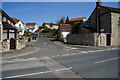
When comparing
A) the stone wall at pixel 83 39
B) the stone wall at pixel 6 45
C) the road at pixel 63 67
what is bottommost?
the road at pixel 63 67

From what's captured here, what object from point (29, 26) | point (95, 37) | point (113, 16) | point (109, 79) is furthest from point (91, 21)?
point (29, 26)

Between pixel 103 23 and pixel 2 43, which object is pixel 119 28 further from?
pixel 2 43

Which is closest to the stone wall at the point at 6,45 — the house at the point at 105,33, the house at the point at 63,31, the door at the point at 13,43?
the door at the point at 13,43

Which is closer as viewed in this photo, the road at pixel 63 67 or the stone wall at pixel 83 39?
the road at pixel 63 67

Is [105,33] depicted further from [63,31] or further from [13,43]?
[63,31]

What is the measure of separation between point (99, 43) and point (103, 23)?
295 inches

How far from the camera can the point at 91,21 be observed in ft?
108

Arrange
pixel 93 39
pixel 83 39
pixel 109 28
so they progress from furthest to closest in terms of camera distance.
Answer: pixel 83 39
pixel 109 28
pixel 93 39

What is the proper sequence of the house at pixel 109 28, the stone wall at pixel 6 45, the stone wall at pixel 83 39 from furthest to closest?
the stone wall at pixel 83 39, the house at pixel 109 28, the stone wall at pixel 6 45

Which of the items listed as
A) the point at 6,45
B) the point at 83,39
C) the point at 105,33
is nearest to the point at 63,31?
the point at 83,39

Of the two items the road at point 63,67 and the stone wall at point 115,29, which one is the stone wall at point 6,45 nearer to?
the road at point 63,67

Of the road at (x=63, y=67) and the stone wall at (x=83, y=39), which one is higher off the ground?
the stone wall at (x=83, y=39)

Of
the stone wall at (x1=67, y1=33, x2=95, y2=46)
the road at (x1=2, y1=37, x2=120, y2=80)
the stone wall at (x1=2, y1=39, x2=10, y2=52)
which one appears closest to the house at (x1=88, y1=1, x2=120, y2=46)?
the stone wall at (x1=67, y1=33, x2=95, y2=46)

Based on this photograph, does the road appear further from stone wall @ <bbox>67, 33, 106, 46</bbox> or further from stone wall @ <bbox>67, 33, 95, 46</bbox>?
stone wall @ <bbox>67, 33, 95, 46</bbox>
